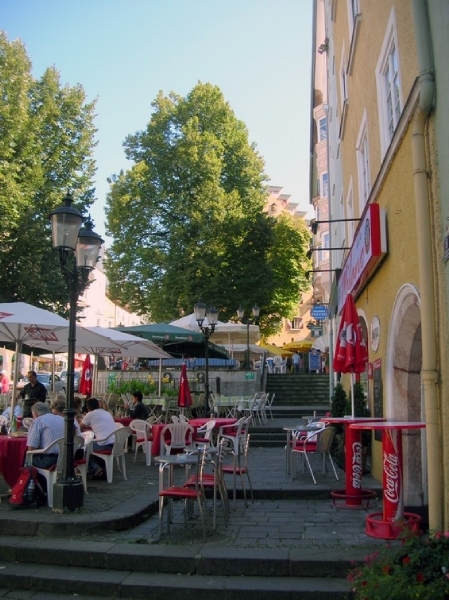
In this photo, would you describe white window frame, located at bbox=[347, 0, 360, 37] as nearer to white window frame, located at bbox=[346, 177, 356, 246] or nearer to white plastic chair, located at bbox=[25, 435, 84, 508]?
white window frame, located at bbox=[346, 177, 356, 246]

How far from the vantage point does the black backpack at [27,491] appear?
7488mm

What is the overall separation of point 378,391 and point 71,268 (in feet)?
16.7

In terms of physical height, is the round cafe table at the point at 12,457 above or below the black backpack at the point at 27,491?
above

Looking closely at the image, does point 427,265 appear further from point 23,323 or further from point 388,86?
point 23,323

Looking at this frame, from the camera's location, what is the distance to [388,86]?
365 inches

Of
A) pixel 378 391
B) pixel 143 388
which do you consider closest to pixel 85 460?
pixel 378 391

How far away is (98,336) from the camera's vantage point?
41.8 feet

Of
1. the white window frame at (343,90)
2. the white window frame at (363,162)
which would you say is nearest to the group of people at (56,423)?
the white window frame at (363,162)

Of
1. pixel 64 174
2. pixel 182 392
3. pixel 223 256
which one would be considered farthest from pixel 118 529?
pixel 223 256

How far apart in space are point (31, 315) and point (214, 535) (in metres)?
5.69

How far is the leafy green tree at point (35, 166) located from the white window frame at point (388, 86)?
1834cm

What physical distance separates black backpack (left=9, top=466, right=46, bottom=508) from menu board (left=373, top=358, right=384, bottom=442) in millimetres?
5014

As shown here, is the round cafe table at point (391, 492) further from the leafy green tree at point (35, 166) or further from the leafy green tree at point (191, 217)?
the leafy green tree at point (191, 217)

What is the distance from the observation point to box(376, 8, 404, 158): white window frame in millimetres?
8340
